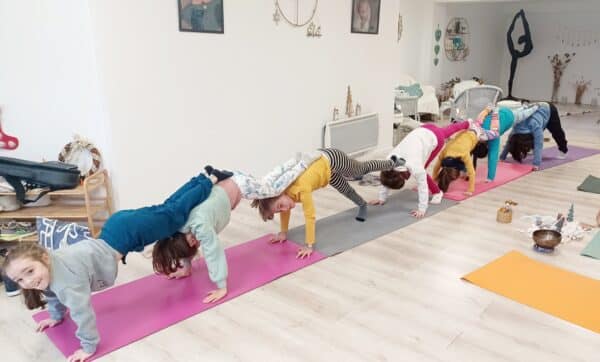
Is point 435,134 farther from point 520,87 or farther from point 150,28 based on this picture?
point 520,87

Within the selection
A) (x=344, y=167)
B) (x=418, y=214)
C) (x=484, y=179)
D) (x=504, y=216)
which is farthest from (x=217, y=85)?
(x=484, y=179)

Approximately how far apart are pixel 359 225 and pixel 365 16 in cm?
275

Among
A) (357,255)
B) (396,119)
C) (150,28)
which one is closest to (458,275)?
(357,255)

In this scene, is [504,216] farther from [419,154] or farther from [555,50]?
[555,50]

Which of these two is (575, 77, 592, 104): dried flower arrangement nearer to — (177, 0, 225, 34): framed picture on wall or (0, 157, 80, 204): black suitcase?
(177, 0, 225, 34): framed picture on wall

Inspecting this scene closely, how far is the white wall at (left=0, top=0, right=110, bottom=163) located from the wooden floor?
110 centimetres

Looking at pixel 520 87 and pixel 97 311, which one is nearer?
pixel 97 311

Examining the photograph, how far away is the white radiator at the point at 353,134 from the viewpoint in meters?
5.03

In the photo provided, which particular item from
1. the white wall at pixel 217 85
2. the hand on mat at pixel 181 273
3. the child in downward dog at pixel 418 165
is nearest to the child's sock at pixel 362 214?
the child in downward dog at pixel 418 165

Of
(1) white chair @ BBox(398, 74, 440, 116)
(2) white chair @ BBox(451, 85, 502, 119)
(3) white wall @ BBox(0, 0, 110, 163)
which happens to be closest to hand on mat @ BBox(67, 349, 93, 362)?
(3) white wall @ BBox(0, 0, 110, 163)

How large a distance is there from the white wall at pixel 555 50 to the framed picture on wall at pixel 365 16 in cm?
700

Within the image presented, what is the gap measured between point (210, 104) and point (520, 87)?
32.1ft

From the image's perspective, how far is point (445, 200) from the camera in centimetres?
420

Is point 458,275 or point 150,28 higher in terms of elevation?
point 150,28
